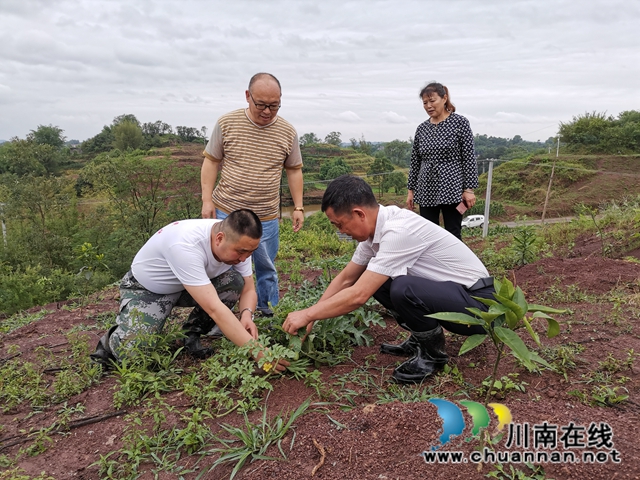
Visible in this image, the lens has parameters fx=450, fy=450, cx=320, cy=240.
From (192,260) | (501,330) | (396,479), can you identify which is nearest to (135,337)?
(192,260)

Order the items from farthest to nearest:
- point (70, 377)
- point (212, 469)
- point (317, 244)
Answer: point (317, 244) < point (70, 377) < point (212, 469)

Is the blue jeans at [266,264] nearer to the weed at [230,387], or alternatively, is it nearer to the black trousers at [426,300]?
the weed at [230,387]

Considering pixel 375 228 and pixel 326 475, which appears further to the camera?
pixel 375 228

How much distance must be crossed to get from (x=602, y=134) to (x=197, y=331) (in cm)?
2967

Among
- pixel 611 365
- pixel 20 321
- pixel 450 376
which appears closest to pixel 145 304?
pixel 450 376

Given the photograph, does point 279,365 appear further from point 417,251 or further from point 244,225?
point 417,251

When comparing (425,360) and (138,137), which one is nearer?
(425,360)

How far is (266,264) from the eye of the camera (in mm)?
3523

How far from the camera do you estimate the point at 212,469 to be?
1855mm

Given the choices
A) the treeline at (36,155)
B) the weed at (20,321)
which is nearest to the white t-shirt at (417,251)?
the weed at (20,321)

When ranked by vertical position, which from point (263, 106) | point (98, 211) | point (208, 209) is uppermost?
point (263, 106)

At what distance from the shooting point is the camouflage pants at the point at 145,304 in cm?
275

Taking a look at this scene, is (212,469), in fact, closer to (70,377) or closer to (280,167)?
(70,377)

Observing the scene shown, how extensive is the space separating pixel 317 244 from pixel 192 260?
Result: 5.32 meters
